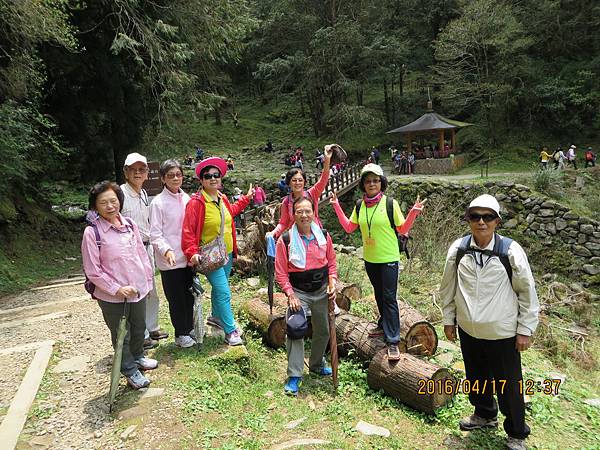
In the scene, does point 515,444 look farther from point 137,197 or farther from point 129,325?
point 137,197

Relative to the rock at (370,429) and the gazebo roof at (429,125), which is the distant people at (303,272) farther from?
the gazebo roof at (429,125)

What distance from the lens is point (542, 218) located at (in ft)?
37.8

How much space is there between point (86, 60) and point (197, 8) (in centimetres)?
316

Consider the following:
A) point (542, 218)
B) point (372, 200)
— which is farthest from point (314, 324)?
point (542, 218)

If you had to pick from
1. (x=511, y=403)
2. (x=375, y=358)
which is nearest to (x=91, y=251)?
(x=375, y=358)

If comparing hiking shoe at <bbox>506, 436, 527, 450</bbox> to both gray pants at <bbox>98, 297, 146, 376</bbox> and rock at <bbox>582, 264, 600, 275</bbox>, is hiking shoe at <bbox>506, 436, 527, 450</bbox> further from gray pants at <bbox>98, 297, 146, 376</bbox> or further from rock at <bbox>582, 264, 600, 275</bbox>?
rock at <bbox>582, 264, 600, 275</bbox>

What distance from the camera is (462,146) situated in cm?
2153

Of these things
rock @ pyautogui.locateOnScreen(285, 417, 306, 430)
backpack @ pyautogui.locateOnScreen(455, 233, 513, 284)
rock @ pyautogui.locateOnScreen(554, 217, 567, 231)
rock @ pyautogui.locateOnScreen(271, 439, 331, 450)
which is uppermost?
backpack @ pyautogui.locateOnScreen(455, 233, 513, 284)

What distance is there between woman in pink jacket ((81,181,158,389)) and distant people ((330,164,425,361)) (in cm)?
185

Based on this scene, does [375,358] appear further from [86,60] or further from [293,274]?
[86,60]

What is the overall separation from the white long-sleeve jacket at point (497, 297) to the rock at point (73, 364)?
3314mm

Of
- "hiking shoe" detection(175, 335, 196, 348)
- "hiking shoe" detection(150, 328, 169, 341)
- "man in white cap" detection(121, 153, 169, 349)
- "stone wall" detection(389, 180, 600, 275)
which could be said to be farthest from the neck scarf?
"stone wall" detection(389, 180, 600, 275)

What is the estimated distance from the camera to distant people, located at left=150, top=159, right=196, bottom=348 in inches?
134

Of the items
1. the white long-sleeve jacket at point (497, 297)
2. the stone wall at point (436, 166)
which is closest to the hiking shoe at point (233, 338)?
the white long-sleeve jacket at point (497, 297)
